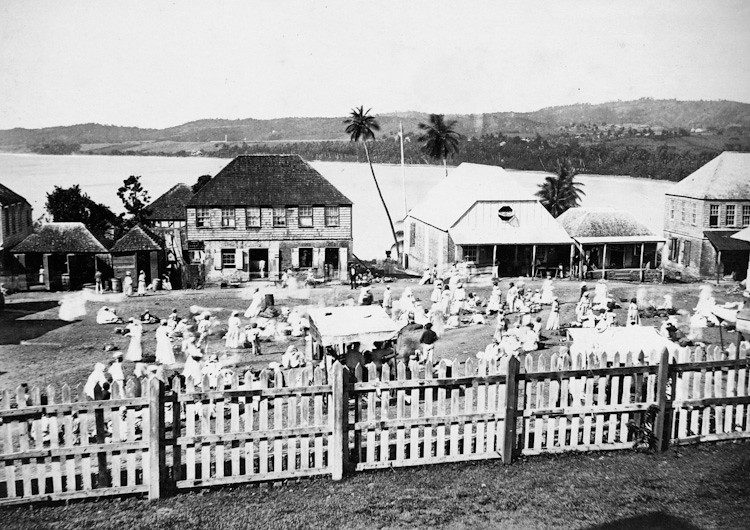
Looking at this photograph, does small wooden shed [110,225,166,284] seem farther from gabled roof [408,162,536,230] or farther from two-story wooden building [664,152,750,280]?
two-story wooden building [664,152,750,280]

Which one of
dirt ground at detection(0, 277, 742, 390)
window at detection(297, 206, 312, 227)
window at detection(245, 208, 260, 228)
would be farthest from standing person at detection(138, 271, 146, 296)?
window at detection(297, 206, 312, 227)

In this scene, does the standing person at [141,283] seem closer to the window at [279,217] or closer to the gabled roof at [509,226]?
the window at [279,217]

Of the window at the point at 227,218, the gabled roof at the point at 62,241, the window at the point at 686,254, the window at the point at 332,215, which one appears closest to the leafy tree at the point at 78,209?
the gabled roof at the point at 62,241

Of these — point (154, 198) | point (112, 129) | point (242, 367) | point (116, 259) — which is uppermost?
point (112, 129)

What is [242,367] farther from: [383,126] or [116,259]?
[383,126]

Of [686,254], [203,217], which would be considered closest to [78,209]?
[203,217]

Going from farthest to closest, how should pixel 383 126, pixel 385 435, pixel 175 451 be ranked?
pixel 383 126 → pixel 385 435 → pixel 175 451

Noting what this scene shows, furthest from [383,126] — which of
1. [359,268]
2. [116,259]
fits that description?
[116,259]
